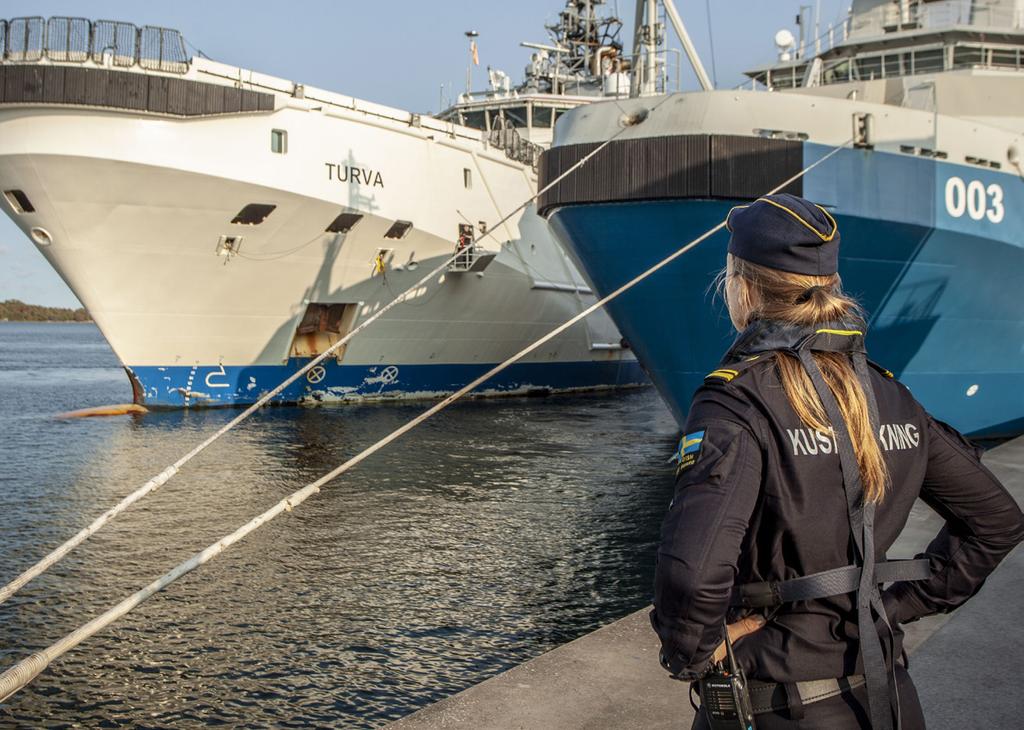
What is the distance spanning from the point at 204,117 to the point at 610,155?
8.47 metres

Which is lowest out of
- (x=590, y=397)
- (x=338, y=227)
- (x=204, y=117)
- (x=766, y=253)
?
(x=590, y=397)

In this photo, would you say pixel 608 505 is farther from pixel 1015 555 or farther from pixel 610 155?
pixel 1015 555

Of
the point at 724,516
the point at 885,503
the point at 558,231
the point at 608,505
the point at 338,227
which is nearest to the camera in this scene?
the point at 724,516

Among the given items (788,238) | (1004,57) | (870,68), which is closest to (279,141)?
(870,68)

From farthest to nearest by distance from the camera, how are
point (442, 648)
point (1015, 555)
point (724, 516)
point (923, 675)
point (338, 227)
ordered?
point (338, 227)
point (442, 648)
point (1015, 555)
point (923, 675)
point (724, 516)

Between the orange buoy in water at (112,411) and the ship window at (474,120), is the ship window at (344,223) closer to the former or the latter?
the orange buoy in water at (112,411)

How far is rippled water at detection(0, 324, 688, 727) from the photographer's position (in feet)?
17.3

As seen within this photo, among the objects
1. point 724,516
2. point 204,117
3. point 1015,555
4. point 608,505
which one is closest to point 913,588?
point 724,516

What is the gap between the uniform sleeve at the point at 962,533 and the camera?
2021 millimetres

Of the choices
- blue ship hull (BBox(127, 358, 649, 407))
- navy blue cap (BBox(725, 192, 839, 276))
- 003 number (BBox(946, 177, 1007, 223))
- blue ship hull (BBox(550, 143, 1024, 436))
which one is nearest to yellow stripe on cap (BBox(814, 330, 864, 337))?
navy blue cap (BBox(725, 192, 839, 276))

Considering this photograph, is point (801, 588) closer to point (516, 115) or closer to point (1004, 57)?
point (1004, 57)

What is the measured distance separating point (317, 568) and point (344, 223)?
11.5m

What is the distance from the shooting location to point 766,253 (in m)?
1.87

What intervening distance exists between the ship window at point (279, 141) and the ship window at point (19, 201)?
3987 mm
